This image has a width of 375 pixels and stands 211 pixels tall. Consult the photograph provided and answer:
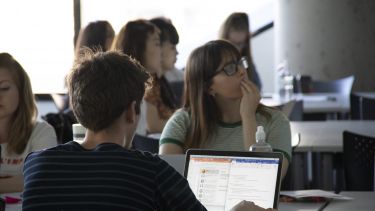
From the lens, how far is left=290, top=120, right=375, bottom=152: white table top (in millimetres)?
4418

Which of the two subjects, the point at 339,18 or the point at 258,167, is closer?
the point at 258,167

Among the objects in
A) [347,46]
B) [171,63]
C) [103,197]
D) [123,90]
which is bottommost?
[347,46]

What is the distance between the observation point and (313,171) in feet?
16.5

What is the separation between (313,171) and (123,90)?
330 cm

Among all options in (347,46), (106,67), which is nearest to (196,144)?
(106,67)

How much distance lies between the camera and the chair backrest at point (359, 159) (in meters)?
4.07

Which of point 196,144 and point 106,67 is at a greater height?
point 106,67

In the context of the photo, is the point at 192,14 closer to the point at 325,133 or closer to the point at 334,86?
the point at 334,86

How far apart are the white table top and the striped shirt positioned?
2.60m

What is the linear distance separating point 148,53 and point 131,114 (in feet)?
9.81

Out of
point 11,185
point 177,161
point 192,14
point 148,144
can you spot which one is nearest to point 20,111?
point 11,185

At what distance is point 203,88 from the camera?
3.46m

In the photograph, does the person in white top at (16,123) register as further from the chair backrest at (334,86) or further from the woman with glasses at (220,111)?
the chair backrest at (334,86)

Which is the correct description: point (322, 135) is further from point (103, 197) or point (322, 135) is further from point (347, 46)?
point (347, 46)
